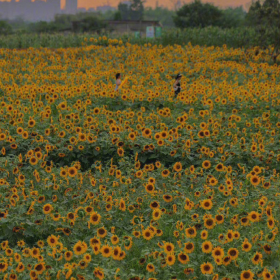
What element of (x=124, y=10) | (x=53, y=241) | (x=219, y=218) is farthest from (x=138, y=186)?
(x=124, y=10)

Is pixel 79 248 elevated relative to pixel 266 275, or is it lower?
elevated

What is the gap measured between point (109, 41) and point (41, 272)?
1718 centimetres

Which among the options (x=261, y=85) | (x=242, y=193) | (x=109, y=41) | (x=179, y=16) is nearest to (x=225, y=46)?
(x=109, y=41)

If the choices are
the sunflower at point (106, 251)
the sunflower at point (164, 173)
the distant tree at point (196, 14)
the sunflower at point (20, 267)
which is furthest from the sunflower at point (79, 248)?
the distant tree at point (196, 14)

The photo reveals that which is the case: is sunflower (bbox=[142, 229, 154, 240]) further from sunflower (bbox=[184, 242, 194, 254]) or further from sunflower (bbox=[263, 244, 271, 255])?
sunflower (bbox=[263, 244, 271, 255])

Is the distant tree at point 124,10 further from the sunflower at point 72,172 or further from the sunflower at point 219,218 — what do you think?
the sunflower at point 219,218

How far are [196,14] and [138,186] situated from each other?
4055 centimetres

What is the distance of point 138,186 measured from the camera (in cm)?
541

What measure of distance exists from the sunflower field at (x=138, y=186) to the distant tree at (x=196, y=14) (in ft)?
112

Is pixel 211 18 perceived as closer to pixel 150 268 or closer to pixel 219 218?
pixel 219 218

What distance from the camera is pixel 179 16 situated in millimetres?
44781

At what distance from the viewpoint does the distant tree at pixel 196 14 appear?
43.6 metres

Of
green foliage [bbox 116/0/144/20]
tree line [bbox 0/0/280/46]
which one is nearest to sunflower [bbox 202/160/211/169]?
tree line [bbox 0/0/280/46]

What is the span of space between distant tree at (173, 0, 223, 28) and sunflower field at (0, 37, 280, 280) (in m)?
34.1
